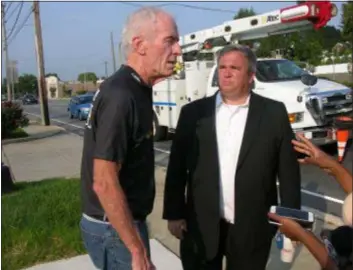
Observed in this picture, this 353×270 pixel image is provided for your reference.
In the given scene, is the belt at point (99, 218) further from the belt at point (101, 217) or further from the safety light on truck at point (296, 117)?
the safety light on truck at point (296, 117)

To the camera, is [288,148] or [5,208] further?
[5,208]

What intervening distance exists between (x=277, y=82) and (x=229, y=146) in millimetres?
7070

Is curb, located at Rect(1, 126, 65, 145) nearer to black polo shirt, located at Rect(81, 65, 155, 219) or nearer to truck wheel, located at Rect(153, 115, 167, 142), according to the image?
truck wheel, located at Rect(153, 115, 167, 142)

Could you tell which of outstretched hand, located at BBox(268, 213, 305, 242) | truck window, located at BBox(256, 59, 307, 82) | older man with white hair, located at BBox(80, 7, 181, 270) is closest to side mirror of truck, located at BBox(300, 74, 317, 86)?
truck window, located at BBox(256, 59, 307, 82)

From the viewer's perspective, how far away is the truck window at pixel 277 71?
31.7 feet

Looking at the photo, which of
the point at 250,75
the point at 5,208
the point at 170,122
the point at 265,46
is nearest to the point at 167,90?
the point at 170,122

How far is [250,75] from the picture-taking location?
8.98ft

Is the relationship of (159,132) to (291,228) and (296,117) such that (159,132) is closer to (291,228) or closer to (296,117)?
(296,117)

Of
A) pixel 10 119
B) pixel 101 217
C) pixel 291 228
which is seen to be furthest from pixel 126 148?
pixel 10 119

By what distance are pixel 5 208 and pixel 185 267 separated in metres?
3.32

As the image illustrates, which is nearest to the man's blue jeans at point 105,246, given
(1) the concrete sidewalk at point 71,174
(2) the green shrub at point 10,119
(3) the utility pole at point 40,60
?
(1) the concrete sidewalk at point 71,174

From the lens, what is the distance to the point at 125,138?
1.94 m

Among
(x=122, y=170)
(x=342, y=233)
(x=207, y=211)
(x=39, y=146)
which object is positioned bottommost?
(x=39, y=146)

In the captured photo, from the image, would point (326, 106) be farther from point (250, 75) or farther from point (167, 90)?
point (250, 75)
